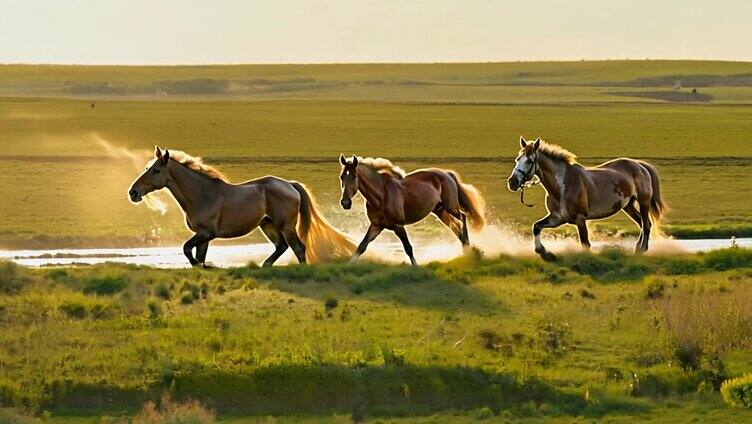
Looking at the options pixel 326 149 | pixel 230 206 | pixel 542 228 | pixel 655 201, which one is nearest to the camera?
pixel 230 206

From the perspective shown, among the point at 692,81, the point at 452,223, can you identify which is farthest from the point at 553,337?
the point at 692,81

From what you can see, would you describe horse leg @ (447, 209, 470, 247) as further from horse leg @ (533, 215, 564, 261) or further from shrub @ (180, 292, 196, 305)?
shrub @ (180, 292, 196, 305)

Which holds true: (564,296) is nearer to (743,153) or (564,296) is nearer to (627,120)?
(743,153)

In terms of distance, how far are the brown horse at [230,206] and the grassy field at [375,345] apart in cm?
179

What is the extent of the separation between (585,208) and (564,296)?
4124 millimetres

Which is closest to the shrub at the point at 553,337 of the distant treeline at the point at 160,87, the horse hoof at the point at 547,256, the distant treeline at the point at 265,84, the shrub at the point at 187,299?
the shrub at the point at 187,299

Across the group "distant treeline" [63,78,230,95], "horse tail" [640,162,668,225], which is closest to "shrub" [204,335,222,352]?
"horse tail" [640,162,668,225]

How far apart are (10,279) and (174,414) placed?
7.87 m

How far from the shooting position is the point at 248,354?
15141 mm

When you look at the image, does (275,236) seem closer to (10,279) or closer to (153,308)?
(10,279)

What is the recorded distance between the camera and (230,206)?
22359 millimetres

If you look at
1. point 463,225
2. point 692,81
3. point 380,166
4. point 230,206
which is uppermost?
point 692,81

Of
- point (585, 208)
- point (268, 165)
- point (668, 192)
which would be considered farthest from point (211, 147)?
point (585, 208)

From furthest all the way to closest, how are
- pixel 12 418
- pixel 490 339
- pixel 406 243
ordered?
1. pixel 406 243
2. pixel 490 339
3. pixel 12 418
